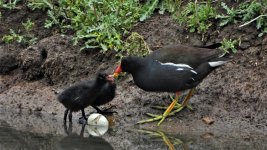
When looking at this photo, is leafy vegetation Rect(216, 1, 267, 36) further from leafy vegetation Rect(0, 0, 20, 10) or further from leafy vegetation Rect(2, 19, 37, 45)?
leafy vegetation Rect(0, 0, 20, 10)

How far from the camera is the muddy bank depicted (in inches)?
364

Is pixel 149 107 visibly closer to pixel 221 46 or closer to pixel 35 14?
pixel 221 46

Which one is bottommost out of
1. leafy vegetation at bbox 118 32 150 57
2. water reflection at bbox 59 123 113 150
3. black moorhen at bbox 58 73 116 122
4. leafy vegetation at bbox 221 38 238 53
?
water reflection at bbox 59 123 113 150

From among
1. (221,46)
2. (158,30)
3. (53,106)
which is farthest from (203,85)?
(53,106)

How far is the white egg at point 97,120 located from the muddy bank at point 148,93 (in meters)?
0.17

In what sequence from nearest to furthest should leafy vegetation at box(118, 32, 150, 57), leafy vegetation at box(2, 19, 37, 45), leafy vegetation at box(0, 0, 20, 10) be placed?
leafy vegetation at box(118, 32, 150, 57), leafy vegetation at box(2, 19, 37, 45), leafy vegetation at box(0, 0, 20, 10)

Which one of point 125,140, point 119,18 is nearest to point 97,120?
point 125,140

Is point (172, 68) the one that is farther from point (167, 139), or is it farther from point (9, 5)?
point (9, 5)

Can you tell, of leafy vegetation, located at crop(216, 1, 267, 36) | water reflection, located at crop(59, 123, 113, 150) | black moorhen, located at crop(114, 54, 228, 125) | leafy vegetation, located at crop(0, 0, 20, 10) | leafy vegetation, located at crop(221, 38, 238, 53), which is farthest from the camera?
leafy vegetation, located at crop(0, 0, 20, 10)

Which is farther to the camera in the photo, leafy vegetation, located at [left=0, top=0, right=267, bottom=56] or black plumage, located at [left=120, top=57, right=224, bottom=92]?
leafy vegetation, located at [left=0, top=0, right=267, bottom=56]

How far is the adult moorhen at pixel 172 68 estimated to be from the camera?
905cm

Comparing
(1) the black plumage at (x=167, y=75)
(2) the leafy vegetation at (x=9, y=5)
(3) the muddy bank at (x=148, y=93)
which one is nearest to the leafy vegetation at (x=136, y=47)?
(3) the muddy bank at (x=148, y=93)

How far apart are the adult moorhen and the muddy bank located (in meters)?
0.43

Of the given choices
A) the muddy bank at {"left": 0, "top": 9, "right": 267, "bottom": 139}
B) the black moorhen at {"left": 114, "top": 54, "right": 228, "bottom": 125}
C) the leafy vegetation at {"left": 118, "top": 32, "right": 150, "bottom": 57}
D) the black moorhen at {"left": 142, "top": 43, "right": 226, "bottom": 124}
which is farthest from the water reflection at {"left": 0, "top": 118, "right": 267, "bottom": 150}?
the leafy vegetation at {"left": 118, "top": 32, "right": 150, "bottom": 57}
